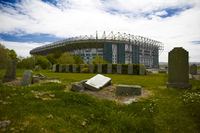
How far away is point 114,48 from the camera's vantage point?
12325 cm

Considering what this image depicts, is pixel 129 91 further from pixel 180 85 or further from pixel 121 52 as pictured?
pixel 121 52

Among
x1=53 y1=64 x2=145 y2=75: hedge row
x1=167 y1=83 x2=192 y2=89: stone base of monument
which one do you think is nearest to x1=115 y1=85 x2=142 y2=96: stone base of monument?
x1=167 y1=83 x2=192 y2=89: stone base of monument

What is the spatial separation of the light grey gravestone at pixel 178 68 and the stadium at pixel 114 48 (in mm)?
102981

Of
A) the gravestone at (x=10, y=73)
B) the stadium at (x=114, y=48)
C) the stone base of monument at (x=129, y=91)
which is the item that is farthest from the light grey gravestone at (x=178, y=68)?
the stadium at (x=114, y=48)

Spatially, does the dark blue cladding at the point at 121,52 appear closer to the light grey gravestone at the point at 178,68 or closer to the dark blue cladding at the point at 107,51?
the dark blue cladding at the point at 107,51

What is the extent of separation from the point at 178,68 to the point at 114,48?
109919 mm

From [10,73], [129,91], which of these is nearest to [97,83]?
[129,91]

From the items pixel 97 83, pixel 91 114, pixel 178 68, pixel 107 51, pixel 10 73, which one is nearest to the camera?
pixel 91 114

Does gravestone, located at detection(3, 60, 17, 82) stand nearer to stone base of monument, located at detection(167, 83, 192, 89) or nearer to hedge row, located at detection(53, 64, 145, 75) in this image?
stone base of monument, located at detection(167, 83, 192, 89)

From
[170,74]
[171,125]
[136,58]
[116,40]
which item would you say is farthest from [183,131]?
[136,58]

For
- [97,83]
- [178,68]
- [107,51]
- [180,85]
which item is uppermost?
[107,51]

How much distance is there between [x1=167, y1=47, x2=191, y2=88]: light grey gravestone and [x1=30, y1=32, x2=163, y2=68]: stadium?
338 feet

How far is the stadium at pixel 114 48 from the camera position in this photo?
401 ft

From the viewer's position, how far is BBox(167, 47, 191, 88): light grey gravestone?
44.6 ft
